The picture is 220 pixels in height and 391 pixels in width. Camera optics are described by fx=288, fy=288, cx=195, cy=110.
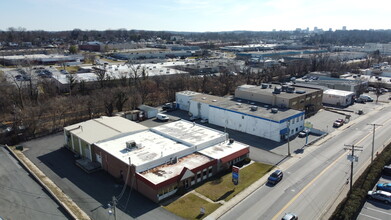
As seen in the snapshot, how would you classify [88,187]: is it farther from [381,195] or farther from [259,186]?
[381,195]

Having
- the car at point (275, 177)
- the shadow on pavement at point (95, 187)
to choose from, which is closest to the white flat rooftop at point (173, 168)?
the shadow on pavement at point (95, 187)

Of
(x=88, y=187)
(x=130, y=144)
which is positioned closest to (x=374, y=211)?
(x=130, y=144)

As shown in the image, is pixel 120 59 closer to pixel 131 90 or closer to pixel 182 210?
pixel 131 90

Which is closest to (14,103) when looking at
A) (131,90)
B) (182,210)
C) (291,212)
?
(131,90)

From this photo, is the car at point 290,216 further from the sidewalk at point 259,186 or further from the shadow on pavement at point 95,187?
the shadow on pavement at point 95,187

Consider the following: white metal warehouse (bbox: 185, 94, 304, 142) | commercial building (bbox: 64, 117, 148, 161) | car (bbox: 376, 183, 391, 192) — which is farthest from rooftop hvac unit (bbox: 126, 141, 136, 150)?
car (bbox: 376, 183, 391, 192)
